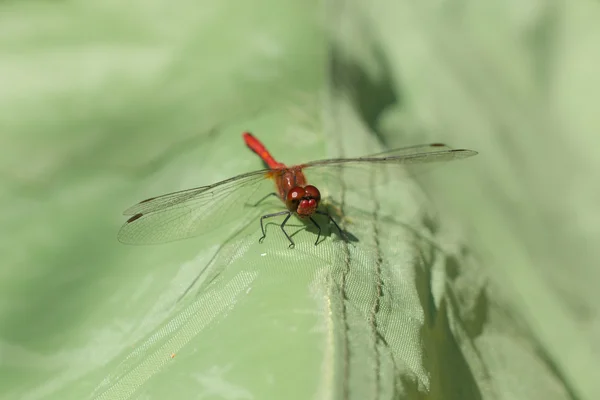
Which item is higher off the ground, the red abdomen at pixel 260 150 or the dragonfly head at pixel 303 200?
the red abdomen at pixel 260 150

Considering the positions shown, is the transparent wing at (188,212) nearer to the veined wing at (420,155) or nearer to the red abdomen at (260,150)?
the red abdomen at (260,150)

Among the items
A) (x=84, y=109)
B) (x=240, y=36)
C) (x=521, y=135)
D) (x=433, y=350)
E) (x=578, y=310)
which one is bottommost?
(x=578, y=310)

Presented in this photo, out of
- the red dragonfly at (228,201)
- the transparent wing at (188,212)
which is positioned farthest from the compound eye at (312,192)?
the transparent wing at (188,212)

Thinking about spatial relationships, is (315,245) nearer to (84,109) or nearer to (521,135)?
(84,109)

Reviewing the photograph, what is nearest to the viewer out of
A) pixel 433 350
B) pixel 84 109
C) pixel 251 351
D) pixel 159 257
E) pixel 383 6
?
pixel 251 351

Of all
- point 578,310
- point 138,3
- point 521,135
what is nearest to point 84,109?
point 138,3

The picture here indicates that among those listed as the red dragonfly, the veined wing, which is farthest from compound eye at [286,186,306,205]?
the veined wing

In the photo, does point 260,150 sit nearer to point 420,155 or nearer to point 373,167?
point 373,167

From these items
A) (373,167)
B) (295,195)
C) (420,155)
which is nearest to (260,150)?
(295,195)
